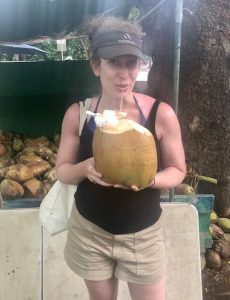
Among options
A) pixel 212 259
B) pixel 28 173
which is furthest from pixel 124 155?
pixel 212 259

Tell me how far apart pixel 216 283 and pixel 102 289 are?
2.22 meters

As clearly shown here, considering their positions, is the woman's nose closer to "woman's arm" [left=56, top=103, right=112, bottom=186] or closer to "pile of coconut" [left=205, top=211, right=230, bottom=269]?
"woman's arm" [left=56, top=103, right=112, bottom=186]

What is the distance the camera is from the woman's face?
1.75 metres

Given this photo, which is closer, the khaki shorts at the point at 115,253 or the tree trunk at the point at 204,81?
the khaki shorts at the point at 115,253

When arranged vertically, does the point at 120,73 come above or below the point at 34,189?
above

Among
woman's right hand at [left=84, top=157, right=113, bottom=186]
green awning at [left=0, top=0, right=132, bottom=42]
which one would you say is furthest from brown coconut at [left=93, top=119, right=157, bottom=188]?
green awning at [left=0, top=0, right=132, bottom=42]

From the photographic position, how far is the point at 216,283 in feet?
12.5

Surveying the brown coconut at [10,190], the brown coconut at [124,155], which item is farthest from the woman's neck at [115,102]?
the brown coconut at [10,190]

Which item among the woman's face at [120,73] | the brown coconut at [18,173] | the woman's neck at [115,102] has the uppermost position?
the woman's face at [120,73]

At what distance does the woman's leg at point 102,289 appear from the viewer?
6.20 ft

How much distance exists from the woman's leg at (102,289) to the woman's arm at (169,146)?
505 mm

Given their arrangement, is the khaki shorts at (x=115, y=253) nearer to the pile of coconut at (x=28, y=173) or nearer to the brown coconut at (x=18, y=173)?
the pile of coconut at (x=28, y=173)

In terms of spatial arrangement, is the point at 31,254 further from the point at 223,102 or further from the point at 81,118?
the point at 223,102

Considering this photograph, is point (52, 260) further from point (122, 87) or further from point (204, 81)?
point (204, 81)
